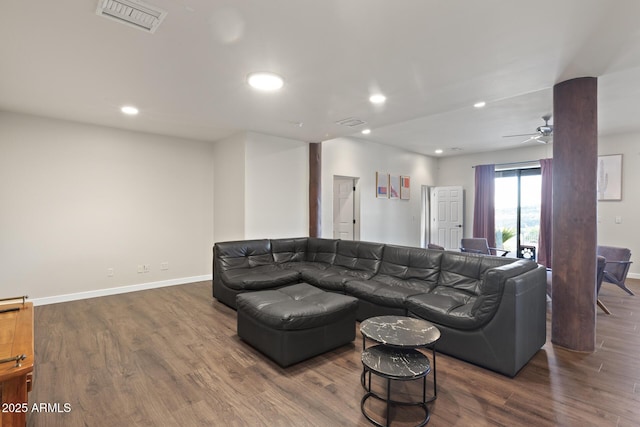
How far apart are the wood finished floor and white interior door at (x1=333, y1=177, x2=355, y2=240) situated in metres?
3.79

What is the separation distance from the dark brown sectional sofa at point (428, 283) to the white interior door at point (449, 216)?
4.58 metres

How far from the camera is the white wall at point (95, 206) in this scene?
4020mm

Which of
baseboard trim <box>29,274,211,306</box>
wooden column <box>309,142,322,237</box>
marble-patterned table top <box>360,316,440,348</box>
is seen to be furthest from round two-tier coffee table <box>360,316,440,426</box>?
baseboard trim <box>29,274,211,306</box>

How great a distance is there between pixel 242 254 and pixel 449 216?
5.90 metres

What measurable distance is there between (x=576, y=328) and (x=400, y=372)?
2137 mm

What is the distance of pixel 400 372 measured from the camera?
181cm

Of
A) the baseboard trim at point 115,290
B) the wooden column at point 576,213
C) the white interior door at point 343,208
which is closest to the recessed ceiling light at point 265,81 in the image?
the wooden column at point 576,213

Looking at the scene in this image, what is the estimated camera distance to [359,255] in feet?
14.3

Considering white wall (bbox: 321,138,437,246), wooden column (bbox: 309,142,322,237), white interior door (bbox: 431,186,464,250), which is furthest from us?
white interior door (bbox: 431,186,464,250)

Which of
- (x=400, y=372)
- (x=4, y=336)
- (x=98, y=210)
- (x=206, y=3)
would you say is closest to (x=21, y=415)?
(x=4, y=336)

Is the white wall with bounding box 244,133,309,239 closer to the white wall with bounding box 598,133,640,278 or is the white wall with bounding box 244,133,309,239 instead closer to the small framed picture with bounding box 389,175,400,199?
the small framed picture with bounding box 389,175,400,199

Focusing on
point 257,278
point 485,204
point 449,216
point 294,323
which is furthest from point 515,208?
point 294,323

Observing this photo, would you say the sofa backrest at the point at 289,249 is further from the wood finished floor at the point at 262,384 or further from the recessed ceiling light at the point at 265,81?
the recessed ceiling light at the point at 265,81

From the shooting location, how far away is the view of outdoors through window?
705 cm
